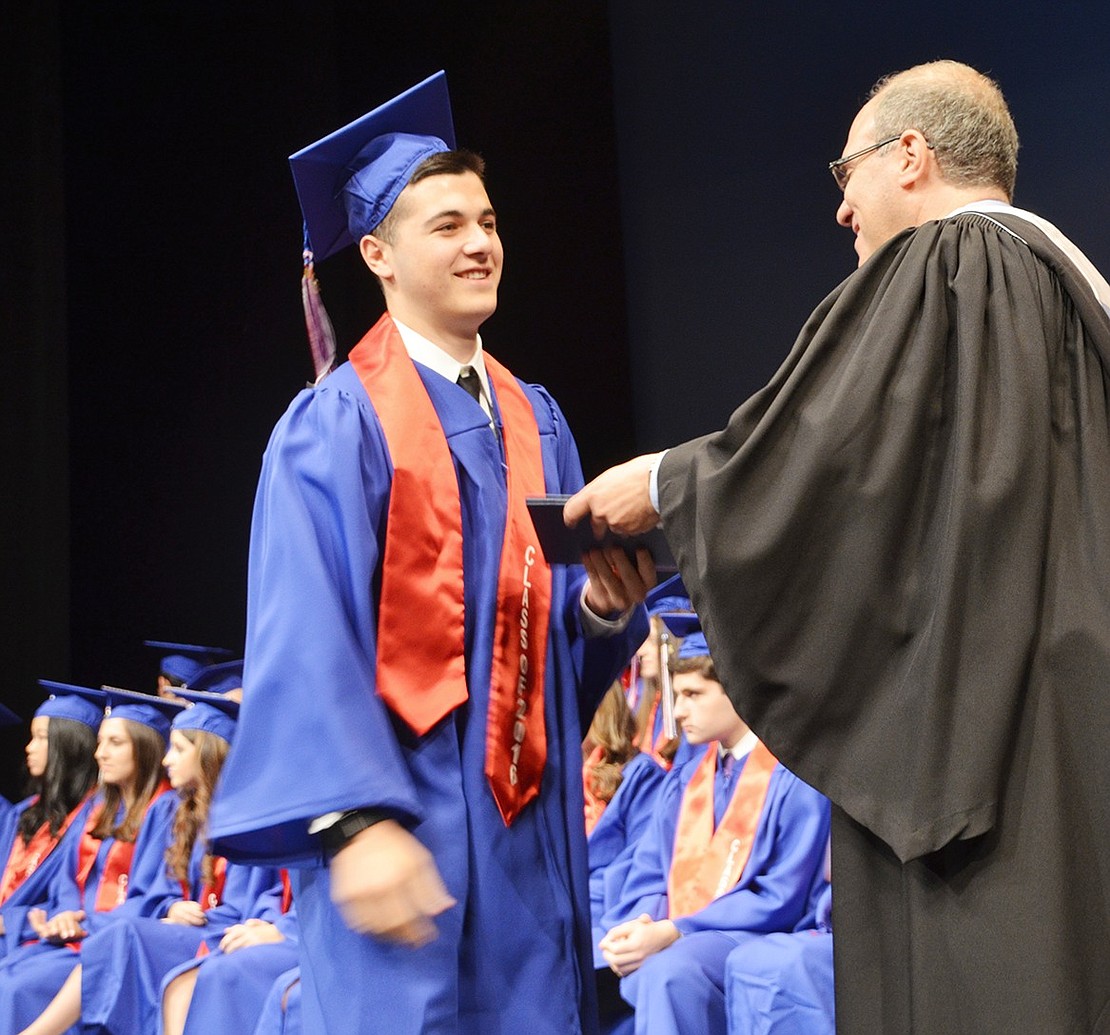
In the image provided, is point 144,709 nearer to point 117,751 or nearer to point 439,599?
point 117,751

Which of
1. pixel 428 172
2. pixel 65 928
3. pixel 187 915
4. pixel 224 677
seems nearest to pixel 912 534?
pixel 428 172

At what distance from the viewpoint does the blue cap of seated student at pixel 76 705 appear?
641 centimetres

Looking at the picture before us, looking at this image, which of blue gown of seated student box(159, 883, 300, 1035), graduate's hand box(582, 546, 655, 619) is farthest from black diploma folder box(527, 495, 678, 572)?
blue gown of seated student box(159, 883, 300, 1035)

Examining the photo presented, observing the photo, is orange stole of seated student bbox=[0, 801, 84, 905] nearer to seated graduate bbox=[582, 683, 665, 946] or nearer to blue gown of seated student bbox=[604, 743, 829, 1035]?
seated graduate bbox=[582, 683, 665, 946]

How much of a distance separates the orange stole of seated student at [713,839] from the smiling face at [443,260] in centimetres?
244

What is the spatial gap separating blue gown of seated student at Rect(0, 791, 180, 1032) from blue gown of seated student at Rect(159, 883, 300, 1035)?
2.66 feet

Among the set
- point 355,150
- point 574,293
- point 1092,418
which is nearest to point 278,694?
point 355,150

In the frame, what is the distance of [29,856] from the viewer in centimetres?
630

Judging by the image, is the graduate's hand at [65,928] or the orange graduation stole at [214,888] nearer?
the orange graduation stole at [214,888]

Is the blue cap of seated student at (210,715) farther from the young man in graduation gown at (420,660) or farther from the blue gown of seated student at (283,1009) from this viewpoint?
the young man in graduation gown at (420,660)

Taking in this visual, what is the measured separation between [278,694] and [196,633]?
6.05 m

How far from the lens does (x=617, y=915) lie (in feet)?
15.3

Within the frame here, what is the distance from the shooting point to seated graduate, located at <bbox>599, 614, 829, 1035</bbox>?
3.76m

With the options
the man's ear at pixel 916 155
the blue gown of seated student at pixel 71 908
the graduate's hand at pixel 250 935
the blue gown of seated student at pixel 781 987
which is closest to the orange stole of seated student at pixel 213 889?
the blue gown of seated student at pixel 71 908
